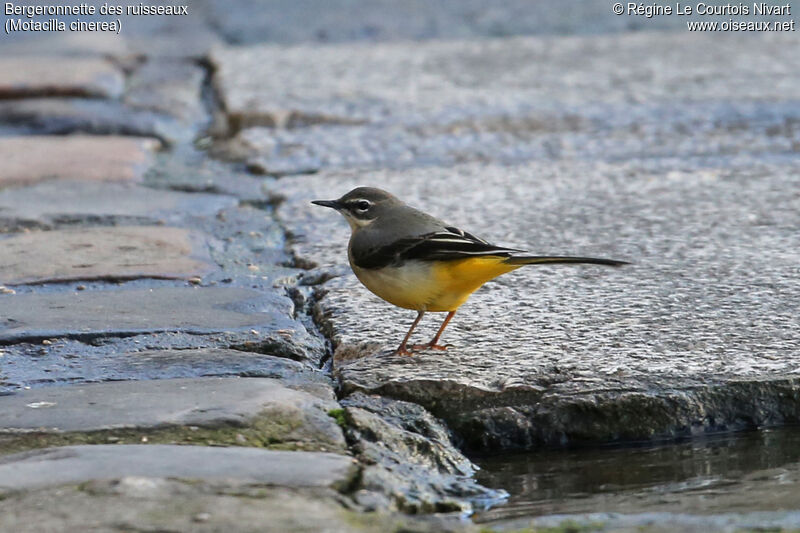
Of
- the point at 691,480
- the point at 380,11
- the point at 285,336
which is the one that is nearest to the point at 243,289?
the point at 285,336

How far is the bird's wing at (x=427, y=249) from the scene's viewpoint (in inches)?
100

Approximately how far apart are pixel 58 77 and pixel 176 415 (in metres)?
3.66

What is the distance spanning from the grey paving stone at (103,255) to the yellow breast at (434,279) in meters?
0.72

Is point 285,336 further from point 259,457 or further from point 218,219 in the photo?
point 218,219

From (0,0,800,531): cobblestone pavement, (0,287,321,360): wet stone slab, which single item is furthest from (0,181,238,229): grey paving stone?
(0,287,321,360): wet stone slab

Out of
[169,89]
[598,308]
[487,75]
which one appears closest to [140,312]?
[598,308]

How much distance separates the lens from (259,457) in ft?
6.13

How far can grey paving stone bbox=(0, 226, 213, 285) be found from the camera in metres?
3.04

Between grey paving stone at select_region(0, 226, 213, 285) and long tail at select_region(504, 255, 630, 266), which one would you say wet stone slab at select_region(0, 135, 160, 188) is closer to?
grey paving stone at select_region(0, 226, 213, 285)

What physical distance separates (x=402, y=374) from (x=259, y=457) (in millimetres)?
496

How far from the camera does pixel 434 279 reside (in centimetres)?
256

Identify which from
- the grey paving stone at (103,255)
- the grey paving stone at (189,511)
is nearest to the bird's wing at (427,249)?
the grey paving stone at (103,255)

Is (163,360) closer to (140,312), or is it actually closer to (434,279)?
(140,312)

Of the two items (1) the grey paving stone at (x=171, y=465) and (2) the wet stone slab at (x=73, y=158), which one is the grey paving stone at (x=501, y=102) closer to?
(2) the wet stone slab at (x=73, y=158)
